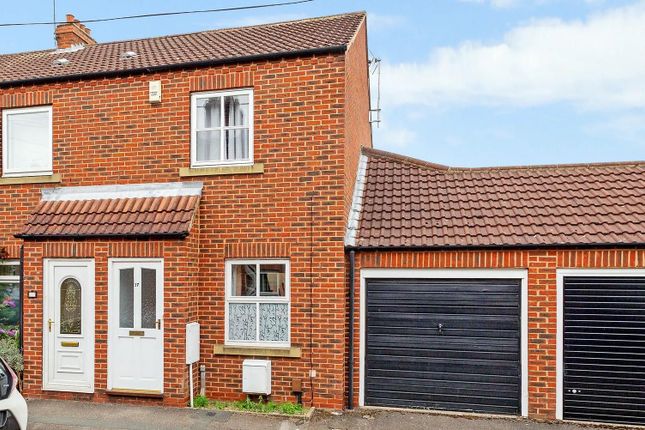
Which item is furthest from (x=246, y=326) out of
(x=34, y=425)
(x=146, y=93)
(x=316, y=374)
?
(x=146, y=93)

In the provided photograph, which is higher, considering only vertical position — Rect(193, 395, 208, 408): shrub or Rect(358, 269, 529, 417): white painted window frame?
Rect(358, 269, 529, 417): white painted window frame

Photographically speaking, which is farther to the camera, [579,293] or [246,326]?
[246,326]

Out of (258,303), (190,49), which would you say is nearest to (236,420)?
(258,303)

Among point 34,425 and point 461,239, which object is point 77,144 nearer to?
point 34,425

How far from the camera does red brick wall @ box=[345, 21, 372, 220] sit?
28.0 feet

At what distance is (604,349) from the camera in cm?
731

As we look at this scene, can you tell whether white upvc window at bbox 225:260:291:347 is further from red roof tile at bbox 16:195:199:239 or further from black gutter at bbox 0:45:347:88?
black gutter at bbox 0:45:347:88

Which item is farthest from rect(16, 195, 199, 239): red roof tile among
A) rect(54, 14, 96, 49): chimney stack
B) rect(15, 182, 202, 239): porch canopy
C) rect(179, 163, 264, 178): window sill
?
rect(54, 14, 96, 49): chimney stack

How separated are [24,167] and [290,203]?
5.14m

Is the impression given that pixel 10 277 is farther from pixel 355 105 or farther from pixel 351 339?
pixel 355 105

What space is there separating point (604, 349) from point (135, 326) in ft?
22.9

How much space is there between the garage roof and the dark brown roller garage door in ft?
2.35

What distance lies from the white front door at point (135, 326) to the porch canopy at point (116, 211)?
55cm

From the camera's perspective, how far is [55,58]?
11.3m
